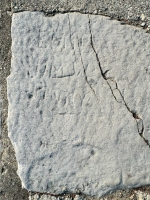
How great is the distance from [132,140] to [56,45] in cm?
38

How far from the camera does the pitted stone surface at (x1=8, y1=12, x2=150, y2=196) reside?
1148mm

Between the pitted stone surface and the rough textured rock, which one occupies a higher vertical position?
the rough textured rock

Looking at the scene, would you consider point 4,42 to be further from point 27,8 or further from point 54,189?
point 54,189

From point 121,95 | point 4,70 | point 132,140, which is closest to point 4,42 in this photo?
point 4,70

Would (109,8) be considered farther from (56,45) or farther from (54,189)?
(54,189)

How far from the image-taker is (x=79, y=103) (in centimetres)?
116

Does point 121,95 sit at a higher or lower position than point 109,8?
lower

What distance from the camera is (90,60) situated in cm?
116

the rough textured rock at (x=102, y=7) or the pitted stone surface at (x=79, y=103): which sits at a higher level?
the rough textured rock at (x=102, y=7)

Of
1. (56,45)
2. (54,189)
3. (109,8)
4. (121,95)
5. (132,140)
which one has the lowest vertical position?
(54,189)

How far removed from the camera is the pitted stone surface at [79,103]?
1.15 meters

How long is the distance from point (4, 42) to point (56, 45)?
0.59 feet

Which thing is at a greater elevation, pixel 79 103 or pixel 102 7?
pixel 102 7

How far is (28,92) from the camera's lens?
3.88ft
